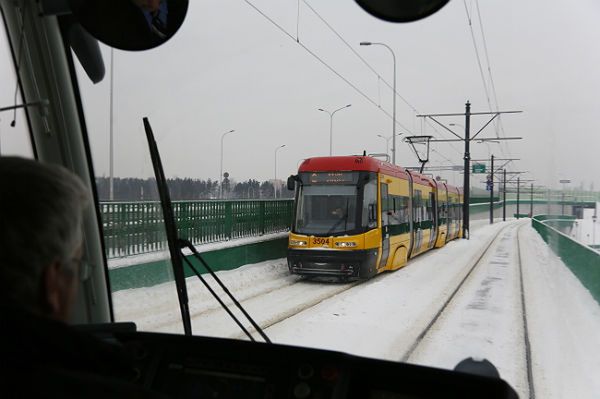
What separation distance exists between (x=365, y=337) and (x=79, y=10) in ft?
15.6

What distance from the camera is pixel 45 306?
968 mm

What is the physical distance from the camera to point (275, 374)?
1.78 metres

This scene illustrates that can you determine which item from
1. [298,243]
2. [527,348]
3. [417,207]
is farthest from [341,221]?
[527,348]

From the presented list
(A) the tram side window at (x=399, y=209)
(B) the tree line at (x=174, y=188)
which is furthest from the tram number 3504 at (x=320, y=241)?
(B) the tree line at (x=174, y=188)

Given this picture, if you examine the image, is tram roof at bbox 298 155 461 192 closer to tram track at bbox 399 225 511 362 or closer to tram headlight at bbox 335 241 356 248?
tram headlight at bbox 335 241 356 248

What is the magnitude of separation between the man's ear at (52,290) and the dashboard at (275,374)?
941 millimetres

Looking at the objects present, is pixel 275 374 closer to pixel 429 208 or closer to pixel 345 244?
pixel 345 244

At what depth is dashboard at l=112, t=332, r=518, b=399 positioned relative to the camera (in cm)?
159

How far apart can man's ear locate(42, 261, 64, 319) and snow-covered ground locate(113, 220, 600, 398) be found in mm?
1327

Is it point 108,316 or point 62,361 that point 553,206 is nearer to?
point 108,316

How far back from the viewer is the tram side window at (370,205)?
9.77 metres

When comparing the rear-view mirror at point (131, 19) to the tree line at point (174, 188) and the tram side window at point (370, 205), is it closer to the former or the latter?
the tree line at point (174, 188)

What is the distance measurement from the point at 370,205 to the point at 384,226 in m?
0.69

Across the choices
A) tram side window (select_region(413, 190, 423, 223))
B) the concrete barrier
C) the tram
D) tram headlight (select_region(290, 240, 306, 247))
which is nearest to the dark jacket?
the concrete barrier
